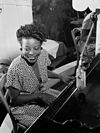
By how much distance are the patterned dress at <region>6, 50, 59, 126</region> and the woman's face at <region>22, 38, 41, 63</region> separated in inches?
2.3

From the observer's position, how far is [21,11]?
5.15 feet

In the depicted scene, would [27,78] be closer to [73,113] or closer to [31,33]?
[31,33]

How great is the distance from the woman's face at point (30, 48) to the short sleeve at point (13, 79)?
137mm

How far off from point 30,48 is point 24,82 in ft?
0.84

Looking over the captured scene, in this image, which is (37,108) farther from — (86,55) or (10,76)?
(86,55)

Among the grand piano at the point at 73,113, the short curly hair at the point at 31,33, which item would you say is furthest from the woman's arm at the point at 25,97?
the short curly hair at the point at 31,33

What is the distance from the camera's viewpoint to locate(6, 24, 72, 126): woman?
4.31ft

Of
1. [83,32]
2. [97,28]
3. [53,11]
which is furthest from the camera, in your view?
[97,28]

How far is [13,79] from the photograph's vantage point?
4.37 feet

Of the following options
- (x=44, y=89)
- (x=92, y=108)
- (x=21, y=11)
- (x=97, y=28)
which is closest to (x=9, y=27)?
(x=21, y=11)

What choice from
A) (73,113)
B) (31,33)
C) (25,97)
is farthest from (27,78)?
(73,113)

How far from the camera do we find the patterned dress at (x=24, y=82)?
134 centimetres

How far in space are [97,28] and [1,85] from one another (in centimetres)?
150

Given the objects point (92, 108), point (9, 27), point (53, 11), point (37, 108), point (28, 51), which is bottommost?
point (37, 108)
